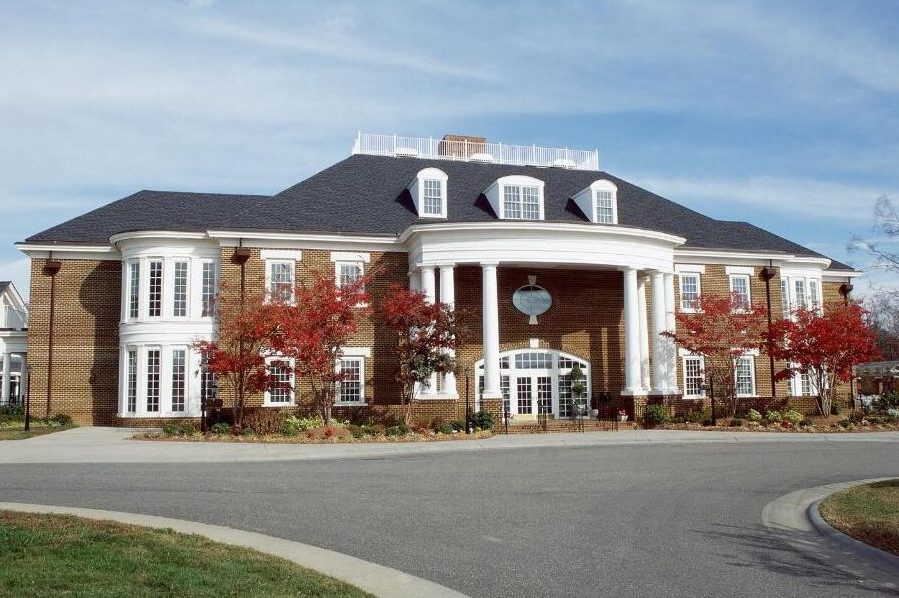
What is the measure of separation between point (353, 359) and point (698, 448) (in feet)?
46.7

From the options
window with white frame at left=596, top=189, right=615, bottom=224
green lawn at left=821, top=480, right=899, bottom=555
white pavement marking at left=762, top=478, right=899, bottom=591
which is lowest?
white pavement marking at left=762, top=478, right=899, bottom=591

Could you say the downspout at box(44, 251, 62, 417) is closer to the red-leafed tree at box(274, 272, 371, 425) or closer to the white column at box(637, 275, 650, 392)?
the red-leafed tree at box(274, 272, 371, 425)

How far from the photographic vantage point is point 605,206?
33.0m

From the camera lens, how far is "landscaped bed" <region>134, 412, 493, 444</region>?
941 inches

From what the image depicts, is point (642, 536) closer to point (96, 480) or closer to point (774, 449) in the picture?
point (96, 480)

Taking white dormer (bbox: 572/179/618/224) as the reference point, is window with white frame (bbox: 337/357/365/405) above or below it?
below

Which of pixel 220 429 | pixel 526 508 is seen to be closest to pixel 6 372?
pixel 220 429

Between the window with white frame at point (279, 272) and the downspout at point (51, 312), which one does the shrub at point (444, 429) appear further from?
the downspout at point (51, 312)

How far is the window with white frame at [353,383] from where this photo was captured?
101 feet

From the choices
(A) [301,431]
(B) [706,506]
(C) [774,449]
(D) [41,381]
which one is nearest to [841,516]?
(B) [706,506]

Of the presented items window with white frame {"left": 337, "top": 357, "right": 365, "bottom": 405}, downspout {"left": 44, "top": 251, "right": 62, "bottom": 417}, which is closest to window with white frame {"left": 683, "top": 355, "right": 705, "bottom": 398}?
window with white frame {"left": 337, "top": 357, "right": 365, "bottom": 405}

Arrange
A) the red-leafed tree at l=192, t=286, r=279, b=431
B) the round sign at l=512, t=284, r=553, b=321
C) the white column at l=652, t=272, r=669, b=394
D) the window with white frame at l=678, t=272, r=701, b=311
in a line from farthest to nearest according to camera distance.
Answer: the window with white frame at l=678, t=272, r=701, b=311, the round sign at l=512, t=284, r=553, b=321, the white column at l=652, t=272, r=669, b=394, the red-leafed tree at l=192, t=286, r=279, b=431

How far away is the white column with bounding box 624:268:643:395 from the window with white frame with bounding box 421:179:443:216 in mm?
8060

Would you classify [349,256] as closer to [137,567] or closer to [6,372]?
[6,372]
